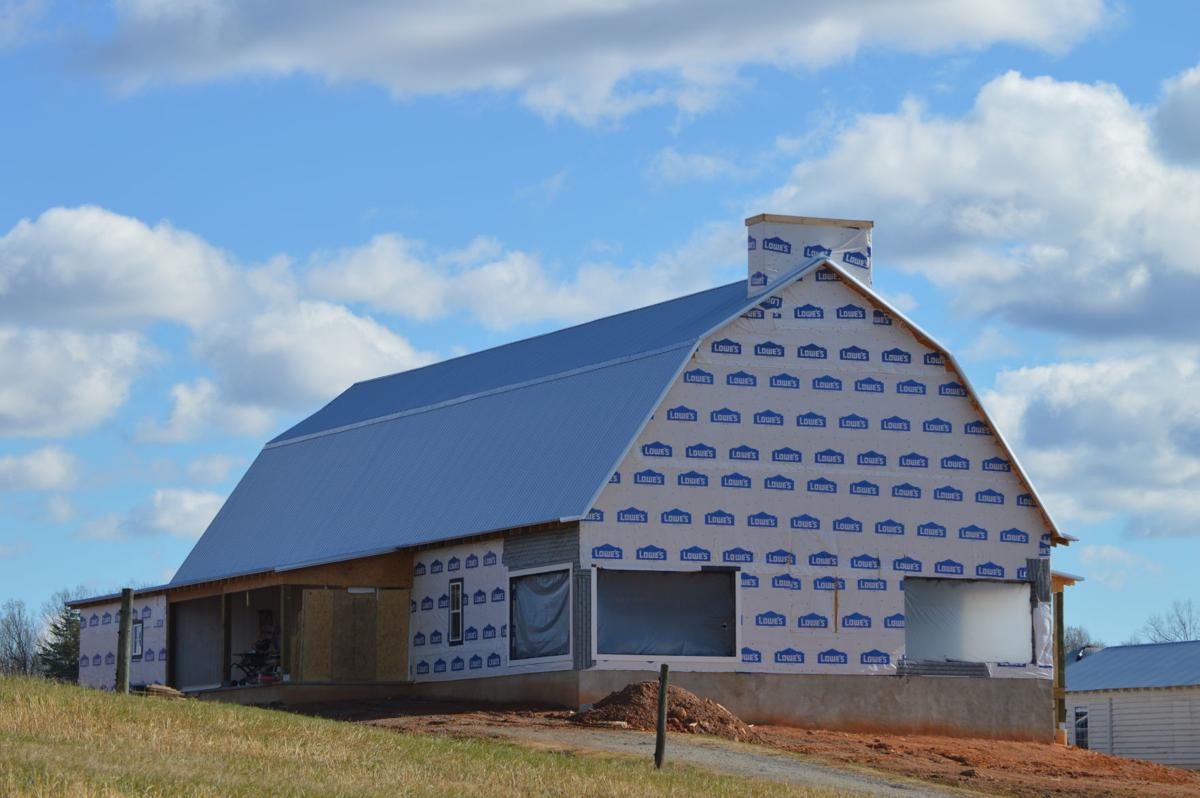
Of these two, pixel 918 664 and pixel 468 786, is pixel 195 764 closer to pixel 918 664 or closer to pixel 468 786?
pixel 468 786

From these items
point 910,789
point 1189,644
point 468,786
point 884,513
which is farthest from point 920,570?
point 1189,644

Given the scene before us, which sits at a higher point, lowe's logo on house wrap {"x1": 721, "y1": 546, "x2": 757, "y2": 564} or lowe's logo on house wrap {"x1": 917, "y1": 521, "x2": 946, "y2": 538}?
lowe's logo on house wrap {"x1": 917, "y1": 521, "x2": 946, "y2": 538}

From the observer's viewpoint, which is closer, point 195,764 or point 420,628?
point 195,764

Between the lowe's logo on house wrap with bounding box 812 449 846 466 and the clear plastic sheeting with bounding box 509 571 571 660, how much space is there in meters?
5.49

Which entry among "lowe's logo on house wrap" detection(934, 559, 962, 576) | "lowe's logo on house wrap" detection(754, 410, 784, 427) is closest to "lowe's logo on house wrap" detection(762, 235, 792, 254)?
"lowe's logo on house wrap" detection(754, 410, 784, 427)

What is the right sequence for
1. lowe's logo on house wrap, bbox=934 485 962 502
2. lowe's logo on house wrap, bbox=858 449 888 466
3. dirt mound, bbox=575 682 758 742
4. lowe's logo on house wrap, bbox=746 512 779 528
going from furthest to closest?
lowe's logo on house wrap, bbox=934 485 962 502, lowe's logo on house wrap, bbox=858 449 888 466, lowe's logo on house wrap, bbox=746 512 779 528, dirt mound, bbox=575 682 758 742

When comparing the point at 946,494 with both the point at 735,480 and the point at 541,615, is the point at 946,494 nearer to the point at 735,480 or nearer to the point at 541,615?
the point at 735,480

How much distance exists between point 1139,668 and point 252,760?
41.9m

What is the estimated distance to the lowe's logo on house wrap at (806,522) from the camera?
3812 centimetres

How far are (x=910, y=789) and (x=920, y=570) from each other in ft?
30.3

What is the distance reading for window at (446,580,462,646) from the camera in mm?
39812

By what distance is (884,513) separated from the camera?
127 ft

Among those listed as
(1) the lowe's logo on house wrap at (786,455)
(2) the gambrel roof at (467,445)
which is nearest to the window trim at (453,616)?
(2) the gambrel roof at (467,445)

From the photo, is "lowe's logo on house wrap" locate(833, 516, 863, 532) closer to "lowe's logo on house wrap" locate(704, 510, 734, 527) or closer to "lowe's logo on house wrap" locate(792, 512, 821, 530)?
"lowe's logo on house wrap" locate(792, 512, 821, 530)
